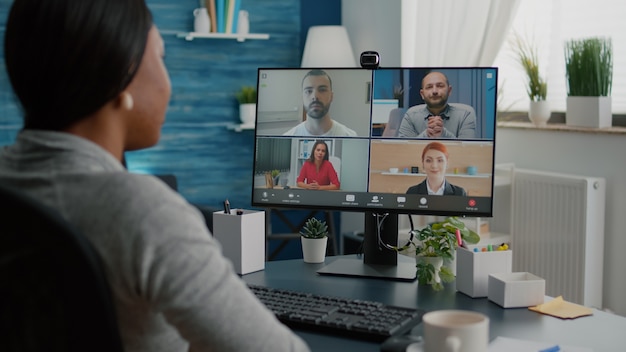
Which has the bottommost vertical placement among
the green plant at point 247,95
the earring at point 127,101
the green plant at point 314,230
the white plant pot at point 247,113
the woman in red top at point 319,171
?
the green plant at point 314,230

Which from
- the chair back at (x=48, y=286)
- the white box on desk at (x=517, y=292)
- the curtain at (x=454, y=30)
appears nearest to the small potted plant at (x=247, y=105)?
the curtain at (x=454, y=30)

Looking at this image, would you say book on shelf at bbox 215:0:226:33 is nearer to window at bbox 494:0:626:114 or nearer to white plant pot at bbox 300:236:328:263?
window at bbox 494:0:626:114

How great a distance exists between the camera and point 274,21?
190 inches

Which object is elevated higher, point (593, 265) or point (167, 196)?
point (167, 196)

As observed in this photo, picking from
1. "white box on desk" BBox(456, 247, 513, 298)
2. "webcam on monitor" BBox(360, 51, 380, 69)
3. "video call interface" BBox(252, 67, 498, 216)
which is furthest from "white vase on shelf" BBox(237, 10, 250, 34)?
"white box on desk" BBox(456, 247, 513, 298)

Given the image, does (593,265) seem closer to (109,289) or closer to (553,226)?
(553,226)

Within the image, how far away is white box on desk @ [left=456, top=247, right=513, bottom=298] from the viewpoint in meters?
1.78

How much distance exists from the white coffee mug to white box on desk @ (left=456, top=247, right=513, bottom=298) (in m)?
0.54

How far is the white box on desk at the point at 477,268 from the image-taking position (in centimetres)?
178

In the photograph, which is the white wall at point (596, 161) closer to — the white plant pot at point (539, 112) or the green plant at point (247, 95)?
the white plant pot at point (539, 112)

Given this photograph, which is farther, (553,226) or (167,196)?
(553,226)

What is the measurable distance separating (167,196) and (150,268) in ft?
0.30

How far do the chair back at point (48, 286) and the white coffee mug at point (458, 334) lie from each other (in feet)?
1.59

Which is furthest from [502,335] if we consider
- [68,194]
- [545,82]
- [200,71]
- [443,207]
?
[200,71]
